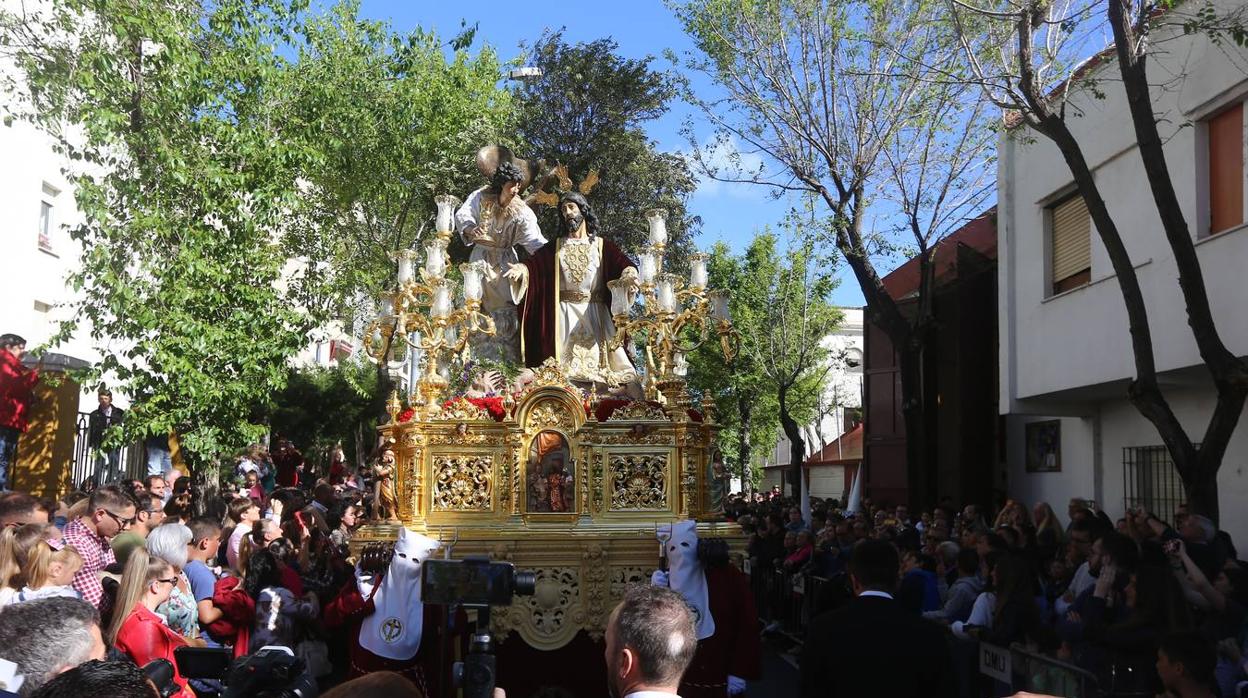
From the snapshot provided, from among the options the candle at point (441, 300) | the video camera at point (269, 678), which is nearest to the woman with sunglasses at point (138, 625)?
the video camera at point (269, 678)

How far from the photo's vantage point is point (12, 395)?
43.8ft

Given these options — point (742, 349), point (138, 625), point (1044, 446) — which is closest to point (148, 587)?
point (138, 625)

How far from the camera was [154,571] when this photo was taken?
582 centimetres

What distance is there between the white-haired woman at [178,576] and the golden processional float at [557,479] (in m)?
2.23

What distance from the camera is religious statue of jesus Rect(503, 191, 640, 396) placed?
10.3 metres

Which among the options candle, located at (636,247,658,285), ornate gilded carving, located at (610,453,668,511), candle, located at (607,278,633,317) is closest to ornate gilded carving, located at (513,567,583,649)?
ornate gilded carving, located at (610,453,668,511)

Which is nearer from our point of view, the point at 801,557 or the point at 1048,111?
the point at 1048,111

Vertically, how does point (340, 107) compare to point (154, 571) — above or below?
above

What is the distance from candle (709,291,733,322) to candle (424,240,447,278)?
2275 millimetres

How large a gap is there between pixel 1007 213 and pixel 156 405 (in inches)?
476

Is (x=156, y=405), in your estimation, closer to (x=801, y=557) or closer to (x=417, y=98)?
(x=801, y=557)

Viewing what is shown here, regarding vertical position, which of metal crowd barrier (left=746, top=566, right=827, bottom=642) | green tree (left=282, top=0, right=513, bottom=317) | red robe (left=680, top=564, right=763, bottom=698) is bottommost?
metal crowd barrier (left=746, top=566, right=827, bottom=642)

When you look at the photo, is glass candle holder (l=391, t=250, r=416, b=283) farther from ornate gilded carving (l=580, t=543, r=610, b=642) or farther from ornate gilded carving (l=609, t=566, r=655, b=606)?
ornate gilded carving (l=609, t=566, r=655, b=606)

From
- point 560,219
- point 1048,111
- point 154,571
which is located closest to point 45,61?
point 560,219
